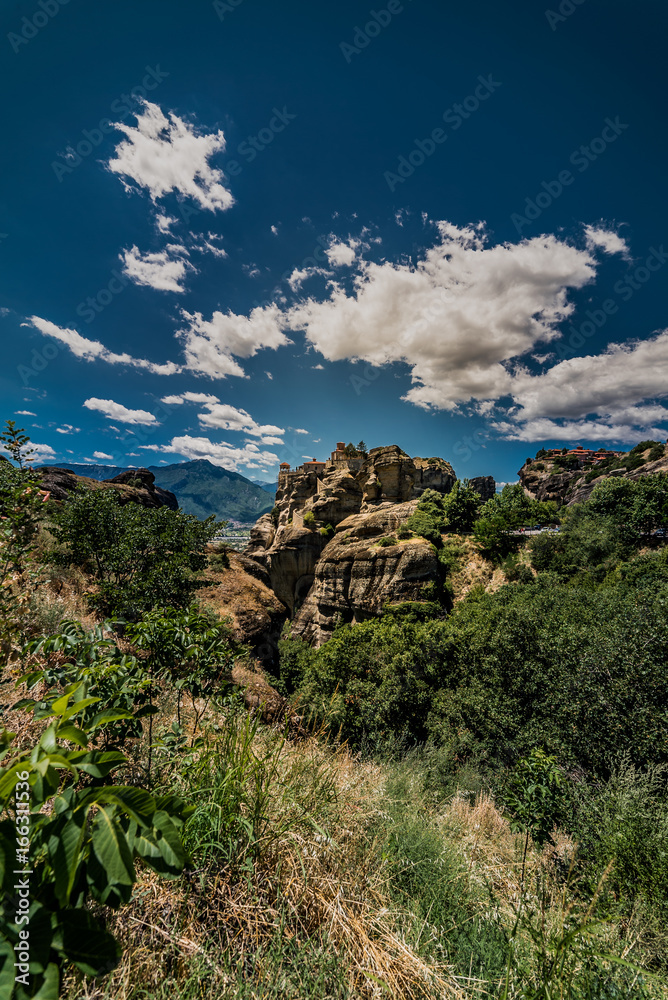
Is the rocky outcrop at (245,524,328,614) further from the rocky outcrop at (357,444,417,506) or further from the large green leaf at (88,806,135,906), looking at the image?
the large green leaf at (88,806,135,906)

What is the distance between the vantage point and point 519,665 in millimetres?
14023

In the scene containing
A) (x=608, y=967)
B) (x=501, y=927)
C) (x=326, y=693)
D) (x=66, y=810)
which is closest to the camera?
(x=66, y=810)

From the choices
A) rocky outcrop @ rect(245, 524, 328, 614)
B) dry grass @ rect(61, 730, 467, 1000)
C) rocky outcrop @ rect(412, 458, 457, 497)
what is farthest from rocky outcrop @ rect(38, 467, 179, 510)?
rocky outcrop @ rect(412, 458, 457, 497)

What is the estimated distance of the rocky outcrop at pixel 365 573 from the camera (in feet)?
84.8

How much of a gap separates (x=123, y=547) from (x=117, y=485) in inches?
1141

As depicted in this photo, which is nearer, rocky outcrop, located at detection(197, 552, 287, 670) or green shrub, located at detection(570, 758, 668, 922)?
green shrub, located at detection(570, 758, 668, 922)

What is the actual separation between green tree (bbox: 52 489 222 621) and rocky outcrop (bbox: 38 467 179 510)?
10.2 ft

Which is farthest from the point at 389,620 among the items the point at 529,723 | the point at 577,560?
the point at 577,560

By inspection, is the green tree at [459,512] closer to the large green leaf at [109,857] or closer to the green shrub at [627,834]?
the green shrub at [627,834]

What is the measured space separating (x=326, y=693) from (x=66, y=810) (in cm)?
2004

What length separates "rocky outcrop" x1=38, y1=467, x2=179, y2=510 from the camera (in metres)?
23.6

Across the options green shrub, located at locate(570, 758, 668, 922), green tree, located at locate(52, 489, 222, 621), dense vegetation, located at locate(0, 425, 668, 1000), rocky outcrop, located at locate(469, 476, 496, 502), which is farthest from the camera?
rocky outcrop, located at locate(469, 476, 496, 502)

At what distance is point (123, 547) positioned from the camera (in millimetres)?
9727

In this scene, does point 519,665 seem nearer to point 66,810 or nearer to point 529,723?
point 529,723
